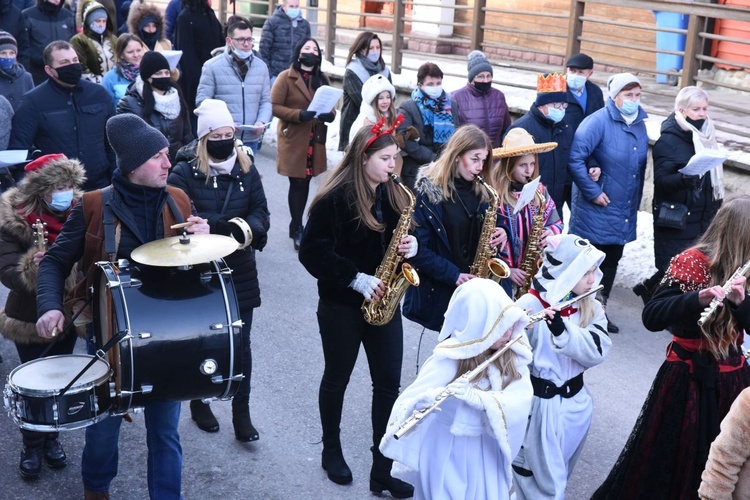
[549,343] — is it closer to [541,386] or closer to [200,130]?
[541,386]

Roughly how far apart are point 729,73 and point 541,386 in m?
9.16

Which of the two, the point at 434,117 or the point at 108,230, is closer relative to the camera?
the point at 108,230

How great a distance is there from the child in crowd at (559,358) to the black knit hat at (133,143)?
1880 mm

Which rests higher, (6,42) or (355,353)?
(6,42)

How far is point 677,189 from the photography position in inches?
289

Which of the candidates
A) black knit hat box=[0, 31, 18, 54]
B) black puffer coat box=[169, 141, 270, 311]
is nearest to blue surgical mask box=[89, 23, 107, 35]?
black knit hat box=[0, 31, 18, 54]

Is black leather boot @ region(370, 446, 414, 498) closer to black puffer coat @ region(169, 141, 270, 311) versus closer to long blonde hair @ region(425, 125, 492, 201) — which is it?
black puffer coat @ region(169, 141, 270, 311)

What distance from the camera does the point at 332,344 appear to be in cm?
508

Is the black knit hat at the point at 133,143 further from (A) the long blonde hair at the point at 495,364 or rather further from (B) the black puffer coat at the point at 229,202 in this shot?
(A) the long blonde hair at the point at 495,364

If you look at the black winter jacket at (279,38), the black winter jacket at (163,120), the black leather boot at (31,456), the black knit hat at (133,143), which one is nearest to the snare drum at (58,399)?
the black knit hat at (133,143)

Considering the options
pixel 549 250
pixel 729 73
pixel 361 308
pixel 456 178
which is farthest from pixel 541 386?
pixel 729 73

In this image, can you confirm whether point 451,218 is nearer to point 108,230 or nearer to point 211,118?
point 211,118

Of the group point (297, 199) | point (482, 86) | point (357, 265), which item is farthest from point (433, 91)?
point (357, 265)

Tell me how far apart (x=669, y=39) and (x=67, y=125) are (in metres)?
8.71
